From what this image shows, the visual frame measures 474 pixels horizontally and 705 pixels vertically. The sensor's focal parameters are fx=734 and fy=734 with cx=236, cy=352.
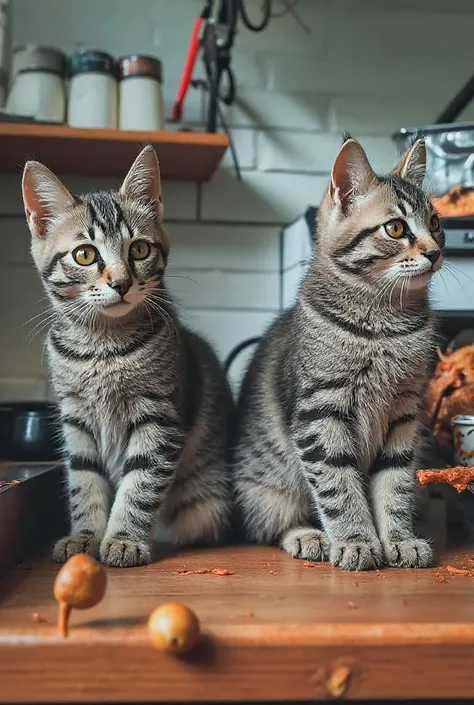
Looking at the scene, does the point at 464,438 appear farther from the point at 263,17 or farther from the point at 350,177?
the point at 263,17

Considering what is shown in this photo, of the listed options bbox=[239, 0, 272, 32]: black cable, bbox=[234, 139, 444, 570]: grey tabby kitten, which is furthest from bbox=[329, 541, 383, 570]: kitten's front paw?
bbox=[239, 0, 272, 32]: black cable

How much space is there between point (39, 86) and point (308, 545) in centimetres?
106

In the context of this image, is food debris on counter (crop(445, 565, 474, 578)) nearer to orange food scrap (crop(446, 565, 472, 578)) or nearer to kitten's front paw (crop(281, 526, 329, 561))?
orange food scrap (crop(446, 565, 472, 578))

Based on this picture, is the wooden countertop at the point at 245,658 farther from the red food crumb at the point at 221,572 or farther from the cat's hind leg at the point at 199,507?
the cat's hind leg at the point at 199,507

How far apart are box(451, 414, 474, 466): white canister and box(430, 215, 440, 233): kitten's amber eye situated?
30cm

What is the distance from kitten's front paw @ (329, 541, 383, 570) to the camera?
0.99 m

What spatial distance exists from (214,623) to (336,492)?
39 cm

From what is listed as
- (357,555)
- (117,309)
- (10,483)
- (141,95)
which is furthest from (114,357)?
(141,95)

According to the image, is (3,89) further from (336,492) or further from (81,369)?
(336,492)

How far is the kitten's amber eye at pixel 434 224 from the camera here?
3.73 feet

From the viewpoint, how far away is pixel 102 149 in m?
1.47

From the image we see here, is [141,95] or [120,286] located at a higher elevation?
[141,95]

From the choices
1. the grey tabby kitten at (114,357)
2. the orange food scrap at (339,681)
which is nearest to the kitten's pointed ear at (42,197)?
the grey tabby kitten at (114,357)

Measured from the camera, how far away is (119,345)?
1110 mm
